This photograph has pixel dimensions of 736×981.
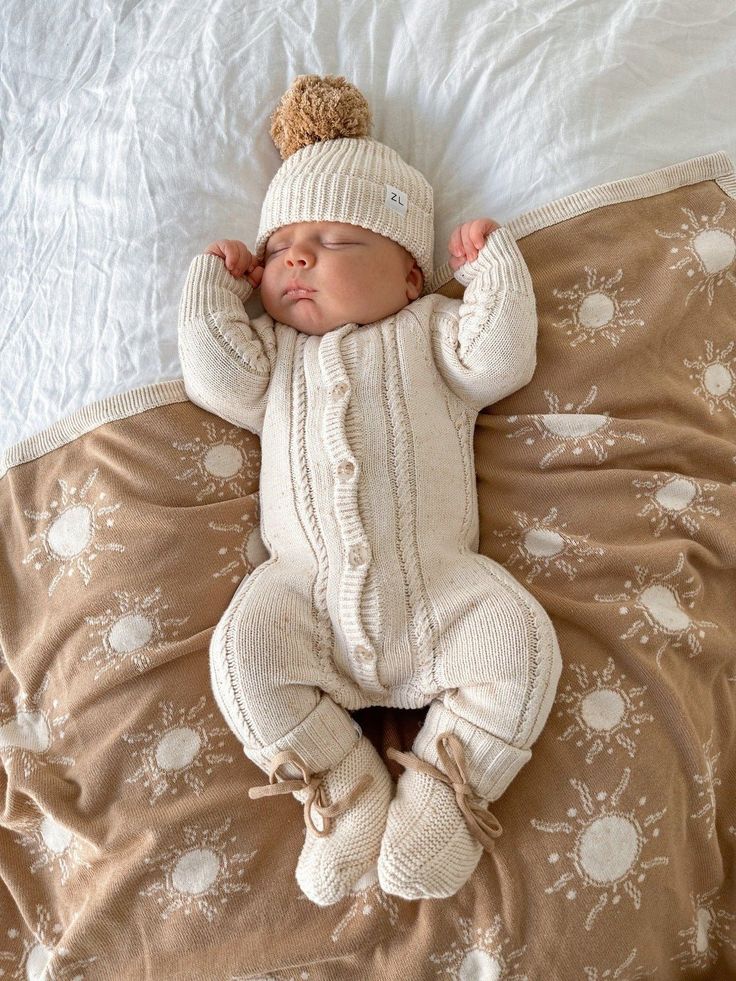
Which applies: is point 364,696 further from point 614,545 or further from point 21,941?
point 21,941

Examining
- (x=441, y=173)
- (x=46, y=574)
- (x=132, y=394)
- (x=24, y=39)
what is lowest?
(x=46, y=574)

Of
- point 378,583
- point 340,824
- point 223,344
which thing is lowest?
point 340,824

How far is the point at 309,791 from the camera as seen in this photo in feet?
3.15

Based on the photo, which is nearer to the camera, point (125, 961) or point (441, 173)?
point (125, 961)

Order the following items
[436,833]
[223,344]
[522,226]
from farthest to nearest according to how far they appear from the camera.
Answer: [522,226], [223,344], [436,833]

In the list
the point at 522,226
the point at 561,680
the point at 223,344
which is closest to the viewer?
the point at 561,680

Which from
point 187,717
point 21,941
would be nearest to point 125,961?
point 21,941

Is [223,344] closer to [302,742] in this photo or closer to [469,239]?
[469,239]

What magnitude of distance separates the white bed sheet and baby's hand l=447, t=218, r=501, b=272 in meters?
0.09

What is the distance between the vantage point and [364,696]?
104cm

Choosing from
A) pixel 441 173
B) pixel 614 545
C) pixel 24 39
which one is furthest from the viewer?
pixel 24 39

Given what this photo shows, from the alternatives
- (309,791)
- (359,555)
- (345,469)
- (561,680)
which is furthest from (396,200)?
(309,791)

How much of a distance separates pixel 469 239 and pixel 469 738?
0.67m

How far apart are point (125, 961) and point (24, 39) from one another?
1441mm
